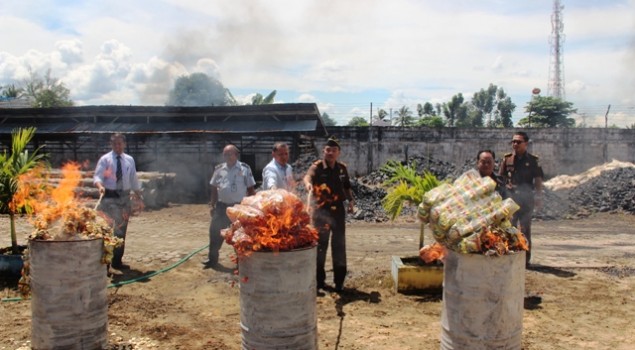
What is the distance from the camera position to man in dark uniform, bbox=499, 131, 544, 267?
7370mm

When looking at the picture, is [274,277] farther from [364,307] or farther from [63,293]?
[364,307]

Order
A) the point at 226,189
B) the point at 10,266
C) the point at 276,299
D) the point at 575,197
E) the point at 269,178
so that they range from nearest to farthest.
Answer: the point at 276,299, the point at 269,178, the point at 10,266, the point at 226,189, the point at 575,197

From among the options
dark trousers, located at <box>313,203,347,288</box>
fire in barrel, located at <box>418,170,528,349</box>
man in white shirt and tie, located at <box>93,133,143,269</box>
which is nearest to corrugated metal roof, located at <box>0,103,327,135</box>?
man in white shirt and tie, located at <box>93,133,143,269</box>

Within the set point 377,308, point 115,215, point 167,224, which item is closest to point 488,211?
point 377,308

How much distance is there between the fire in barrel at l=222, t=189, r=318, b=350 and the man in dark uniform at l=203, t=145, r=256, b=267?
3392 mm

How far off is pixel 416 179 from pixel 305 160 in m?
12.1

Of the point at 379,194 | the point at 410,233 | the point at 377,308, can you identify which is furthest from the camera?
the point at 379,194

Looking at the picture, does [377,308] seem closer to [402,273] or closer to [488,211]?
[402,273]

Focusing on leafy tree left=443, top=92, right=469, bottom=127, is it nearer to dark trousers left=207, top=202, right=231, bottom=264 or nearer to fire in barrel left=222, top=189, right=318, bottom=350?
dark trousers left=207, top=202, right=231, bottom=264

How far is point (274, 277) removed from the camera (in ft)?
12.4

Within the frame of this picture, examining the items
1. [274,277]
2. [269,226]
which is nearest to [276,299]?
[274,277]

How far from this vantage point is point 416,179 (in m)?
6.37

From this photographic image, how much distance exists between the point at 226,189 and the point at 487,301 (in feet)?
15.3

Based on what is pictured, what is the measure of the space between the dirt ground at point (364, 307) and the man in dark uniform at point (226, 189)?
0.53 m
